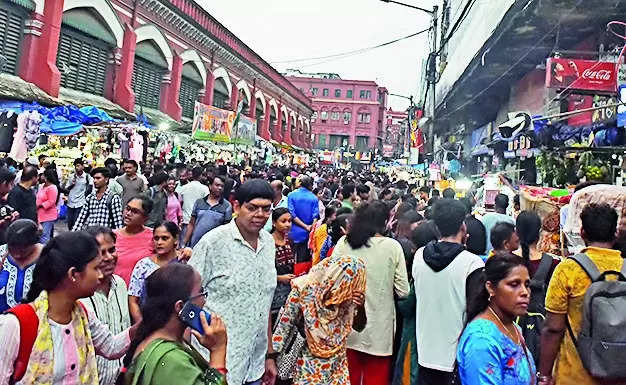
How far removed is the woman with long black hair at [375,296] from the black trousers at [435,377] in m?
0.32

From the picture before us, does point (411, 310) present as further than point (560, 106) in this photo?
No

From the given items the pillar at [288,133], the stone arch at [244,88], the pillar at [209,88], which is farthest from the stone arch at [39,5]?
the pillar at [288,133]

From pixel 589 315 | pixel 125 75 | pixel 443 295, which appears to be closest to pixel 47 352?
pixel 443 295

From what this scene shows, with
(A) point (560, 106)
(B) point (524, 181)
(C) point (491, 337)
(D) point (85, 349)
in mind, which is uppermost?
(A) point (560, 106)

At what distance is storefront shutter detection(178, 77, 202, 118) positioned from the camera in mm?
25734

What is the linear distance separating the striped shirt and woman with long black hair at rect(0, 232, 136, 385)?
57 cm

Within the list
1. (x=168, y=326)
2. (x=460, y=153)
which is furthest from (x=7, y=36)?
(x=460, y=153)

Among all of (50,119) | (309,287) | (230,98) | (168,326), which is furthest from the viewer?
(230,98)

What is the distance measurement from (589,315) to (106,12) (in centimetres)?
1899

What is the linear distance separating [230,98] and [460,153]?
14.9m

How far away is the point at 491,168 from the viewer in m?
19.0

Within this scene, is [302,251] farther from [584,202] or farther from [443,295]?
[443,295]

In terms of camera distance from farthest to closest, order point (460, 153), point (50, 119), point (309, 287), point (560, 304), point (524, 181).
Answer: point (460, 153), point (524, 181), point (50, 119), point (309, 287), point (560, 304)

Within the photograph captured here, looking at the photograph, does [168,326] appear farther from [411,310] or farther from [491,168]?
[491,168]
